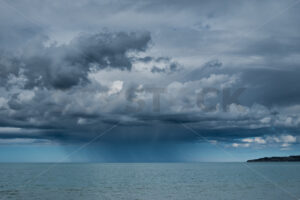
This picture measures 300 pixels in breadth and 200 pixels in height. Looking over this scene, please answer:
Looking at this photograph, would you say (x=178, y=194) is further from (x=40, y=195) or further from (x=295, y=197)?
(x=40, y=195)

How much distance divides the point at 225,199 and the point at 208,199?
111 inches

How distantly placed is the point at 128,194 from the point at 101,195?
5.10 meters

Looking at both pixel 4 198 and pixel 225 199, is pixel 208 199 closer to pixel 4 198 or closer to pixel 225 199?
pixel 225 199

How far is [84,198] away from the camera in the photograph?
56.3 meters

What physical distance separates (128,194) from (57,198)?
1319cm

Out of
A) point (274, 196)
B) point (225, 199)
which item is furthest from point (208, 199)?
point (274, 196)

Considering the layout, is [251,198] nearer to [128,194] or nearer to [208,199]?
[208,199]

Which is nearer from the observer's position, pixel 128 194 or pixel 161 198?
pixel 161 198

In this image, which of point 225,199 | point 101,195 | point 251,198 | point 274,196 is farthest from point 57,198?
point 274,196

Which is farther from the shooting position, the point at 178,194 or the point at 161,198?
the point at 178,194

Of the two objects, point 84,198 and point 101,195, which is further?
point 101,195

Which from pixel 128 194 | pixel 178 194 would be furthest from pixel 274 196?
pixel 128 194

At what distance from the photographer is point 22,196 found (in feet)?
191

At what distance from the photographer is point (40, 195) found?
59.0 m
